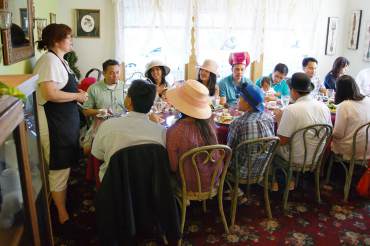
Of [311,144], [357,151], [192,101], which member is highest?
[192,101]

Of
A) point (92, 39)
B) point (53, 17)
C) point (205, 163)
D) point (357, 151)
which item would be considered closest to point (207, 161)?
point (205, 163)

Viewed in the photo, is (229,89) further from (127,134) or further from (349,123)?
(127,134)

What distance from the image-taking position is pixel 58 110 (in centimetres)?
230

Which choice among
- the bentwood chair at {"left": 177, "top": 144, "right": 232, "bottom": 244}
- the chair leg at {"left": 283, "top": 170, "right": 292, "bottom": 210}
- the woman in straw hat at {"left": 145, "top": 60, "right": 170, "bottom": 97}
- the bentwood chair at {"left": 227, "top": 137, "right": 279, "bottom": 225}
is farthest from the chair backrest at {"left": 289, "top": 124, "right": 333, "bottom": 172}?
the woman in straw hat at {"left": 145, "top": 60, "right": 170, "bottom": 97}

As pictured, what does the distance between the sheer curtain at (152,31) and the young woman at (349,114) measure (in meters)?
2.46

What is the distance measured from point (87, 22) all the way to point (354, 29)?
13.0ft

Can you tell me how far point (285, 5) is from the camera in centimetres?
481

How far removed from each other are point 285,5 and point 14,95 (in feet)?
15.2

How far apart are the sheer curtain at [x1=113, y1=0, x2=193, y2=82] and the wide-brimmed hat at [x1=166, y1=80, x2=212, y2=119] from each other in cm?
264

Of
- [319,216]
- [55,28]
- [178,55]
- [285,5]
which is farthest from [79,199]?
[285,5]

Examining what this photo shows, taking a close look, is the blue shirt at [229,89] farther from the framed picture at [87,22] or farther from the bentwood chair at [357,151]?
the framed picture at [87,22]

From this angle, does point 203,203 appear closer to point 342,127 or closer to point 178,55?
point 342,127

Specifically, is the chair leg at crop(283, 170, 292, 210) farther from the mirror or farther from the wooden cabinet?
the mirror

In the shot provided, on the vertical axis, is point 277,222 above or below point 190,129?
below
